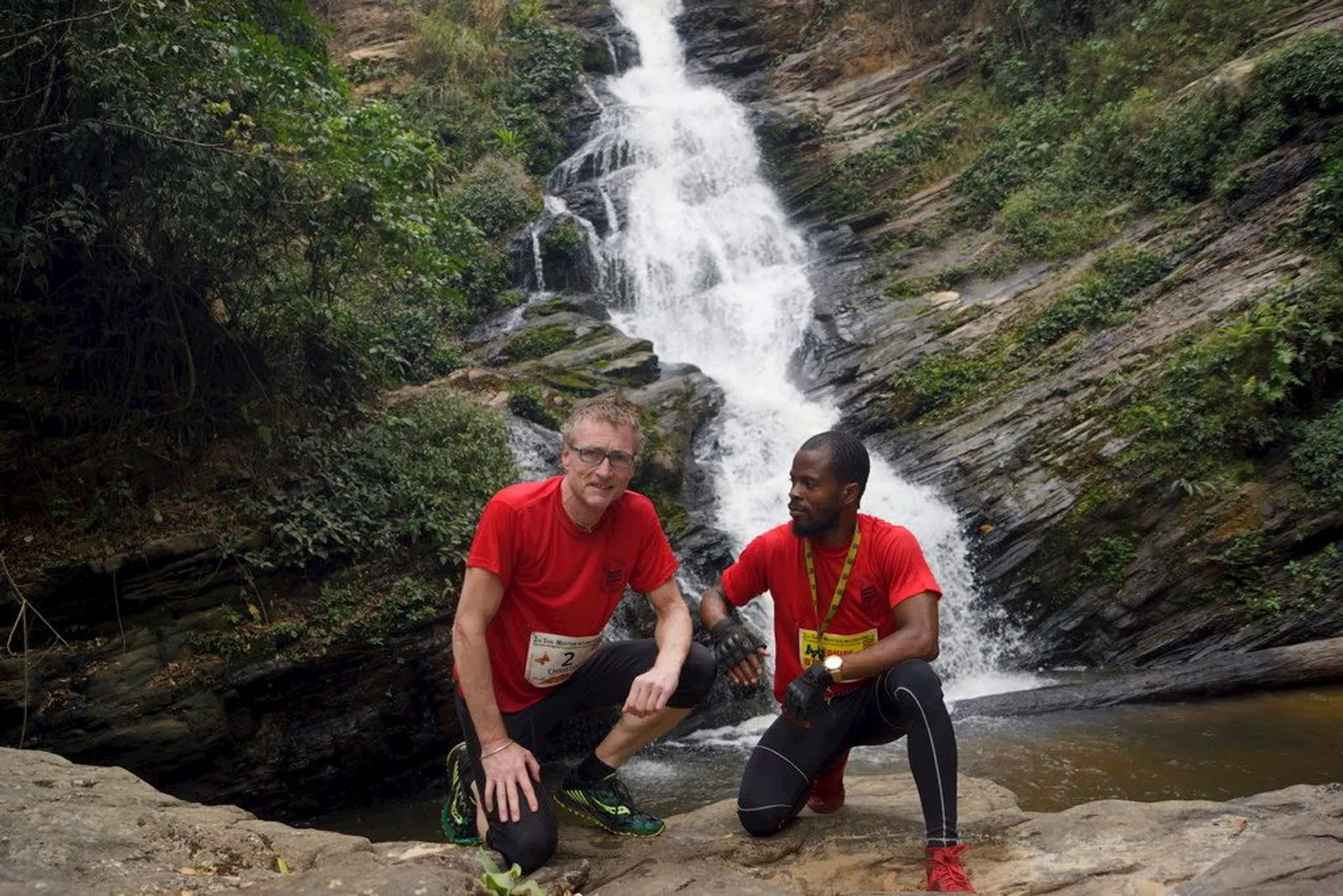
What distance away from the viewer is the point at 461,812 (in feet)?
12.1

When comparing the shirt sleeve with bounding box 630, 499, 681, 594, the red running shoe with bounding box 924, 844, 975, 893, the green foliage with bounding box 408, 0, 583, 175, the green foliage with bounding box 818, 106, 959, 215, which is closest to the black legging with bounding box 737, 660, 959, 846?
the red running shoe with bounding box 924, 844, 975, 893

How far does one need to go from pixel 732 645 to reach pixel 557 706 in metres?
0.79

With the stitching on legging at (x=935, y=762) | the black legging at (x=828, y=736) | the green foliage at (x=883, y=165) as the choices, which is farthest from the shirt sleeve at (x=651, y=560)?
the green foliage at (x=883, y=165)

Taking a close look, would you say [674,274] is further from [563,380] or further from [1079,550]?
[1079,550]

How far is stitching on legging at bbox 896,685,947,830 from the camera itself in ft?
10.9

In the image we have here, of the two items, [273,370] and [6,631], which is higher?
[273,370]

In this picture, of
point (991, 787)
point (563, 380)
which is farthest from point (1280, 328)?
point (563, 380)

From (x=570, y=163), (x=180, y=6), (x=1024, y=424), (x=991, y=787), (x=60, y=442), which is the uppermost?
(x=180, y=6)

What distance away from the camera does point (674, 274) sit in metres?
16.4

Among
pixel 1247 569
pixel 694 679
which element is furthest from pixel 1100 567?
pixel 694 679

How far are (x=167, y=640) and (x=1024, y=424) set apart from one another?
869 cm

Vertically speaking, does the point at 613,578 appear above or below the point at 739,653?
above

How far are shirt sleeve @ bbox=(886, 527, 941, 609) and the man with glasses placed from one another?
2.58ft

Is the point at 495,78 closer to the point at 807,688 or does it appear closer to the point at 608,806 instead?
the point at 608,806
